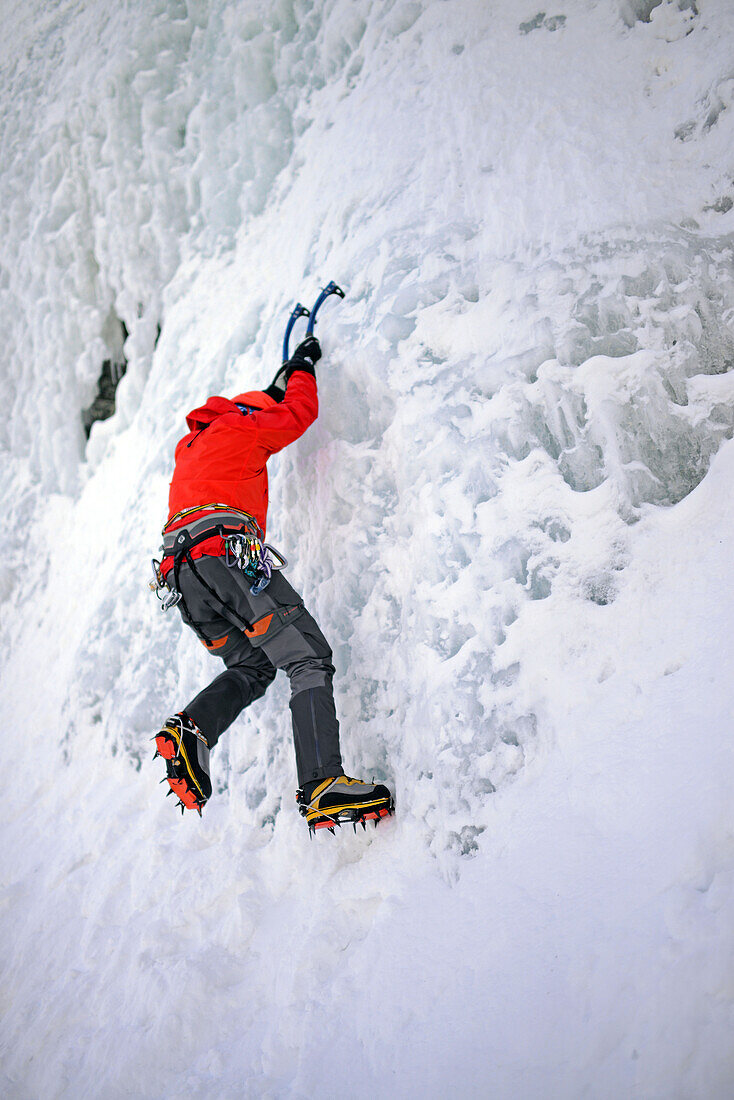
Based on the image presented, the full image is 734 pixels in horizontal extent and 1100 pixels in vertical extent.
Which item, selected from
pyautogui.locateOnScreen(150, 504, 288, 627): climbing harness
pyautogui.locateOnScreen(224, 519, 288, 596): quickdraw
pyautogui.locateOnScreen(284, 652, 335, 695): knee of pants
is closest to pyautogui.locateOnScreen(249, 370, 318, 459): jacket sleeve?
pyautogui.locateOnScreen(150, 504, 288, 627): climbing harness

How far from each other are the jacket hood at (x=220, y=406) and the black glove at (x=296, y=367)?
0.09 metres

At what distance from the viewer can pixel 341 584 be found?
2.81m

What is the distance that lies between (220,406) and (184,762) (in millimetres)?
1385

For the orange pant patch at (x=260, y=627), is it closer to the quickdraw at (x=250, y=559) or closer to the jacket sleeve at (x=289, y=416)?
the quickdraw at (x=250, y=559)

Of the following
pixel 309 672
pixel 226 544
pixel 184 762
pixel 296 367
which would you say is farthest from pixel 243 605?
pixel 296 367

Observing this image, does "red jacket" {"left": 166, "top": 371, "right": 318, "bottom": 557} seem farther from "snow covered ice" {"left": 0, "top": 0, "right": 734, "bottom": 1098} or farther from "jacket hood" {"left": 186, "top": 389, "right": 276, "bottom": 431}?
"snow covered ice" {"left": 0, "top": 0, "right": 734, "bottom": 1098}

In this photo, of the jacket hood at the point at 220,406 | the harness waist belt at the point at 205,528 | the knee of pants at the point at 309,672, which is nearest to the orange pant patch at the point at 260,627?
the knee of pants at the point at 309,672

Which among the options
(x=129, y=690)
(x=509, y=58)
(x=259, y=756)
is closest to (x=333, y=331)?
(x=509, y=58)

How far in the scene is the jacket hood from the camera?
2.83m

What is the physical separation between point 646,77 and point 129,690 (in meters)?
3.70

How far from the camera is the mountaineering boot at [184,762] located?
223 centimetres

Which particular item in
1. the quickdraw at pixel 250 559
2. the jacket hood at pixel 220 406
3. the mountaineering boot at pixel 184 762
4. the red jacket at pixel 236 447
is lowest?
the mountaineering boot at pixel 184 762

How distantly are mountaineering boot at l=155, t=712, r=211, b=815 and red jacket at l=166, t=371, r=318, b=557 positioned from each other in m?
0.78

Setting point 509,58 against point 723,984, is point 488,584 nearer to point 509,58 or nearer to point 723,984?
point 723,984
